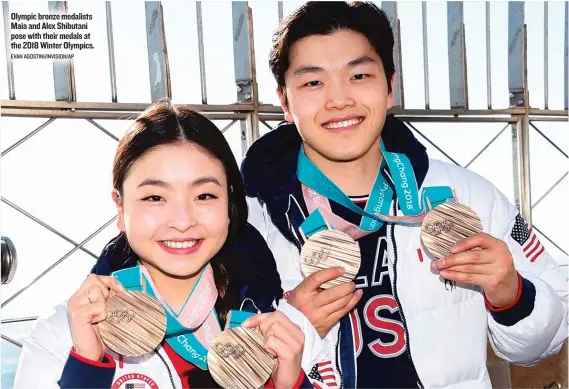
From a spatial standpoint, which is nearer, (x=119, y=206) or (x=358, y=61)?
(x=119, y=206)

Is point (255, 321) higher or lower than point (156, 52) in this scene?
lower

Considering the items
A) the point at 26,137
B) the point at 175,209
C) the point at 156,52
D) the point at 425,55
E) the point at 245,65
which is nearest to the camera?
the point at 175,209

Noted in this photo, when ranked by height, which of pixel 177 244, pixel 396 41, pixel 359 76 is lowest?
pixel 177 244

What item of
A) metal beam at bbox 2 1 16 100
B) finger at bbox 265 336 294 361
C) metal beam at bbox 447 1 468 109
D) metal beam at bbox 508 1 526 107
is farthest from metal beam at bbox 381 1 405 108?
finger at bbox 265 336 294 361

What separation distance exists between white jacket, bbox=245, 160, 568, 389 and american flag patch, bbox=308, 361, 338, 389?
0.01 meters

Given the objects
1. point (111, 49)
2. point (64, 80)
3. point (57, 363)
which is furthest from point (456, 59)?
point (57, 363)

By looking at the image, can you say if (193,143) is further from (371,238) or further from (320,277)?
(371,238)

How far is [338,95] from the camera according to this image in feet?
5.34

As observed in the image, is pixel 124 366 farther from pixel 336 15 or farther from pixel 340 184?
pixel 336 15

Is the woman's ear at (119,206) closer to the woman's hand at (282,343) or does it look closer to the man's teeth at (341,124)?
the woman's hand at (282,343)

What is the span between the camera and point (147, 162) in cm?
149

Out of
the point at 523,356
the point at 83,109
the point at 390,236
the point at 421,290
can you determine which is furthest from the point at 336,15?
the point at 83,109

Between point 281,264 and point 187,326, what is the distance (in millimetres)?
307

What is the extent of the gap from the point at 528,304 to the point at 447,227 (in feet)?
0.85
